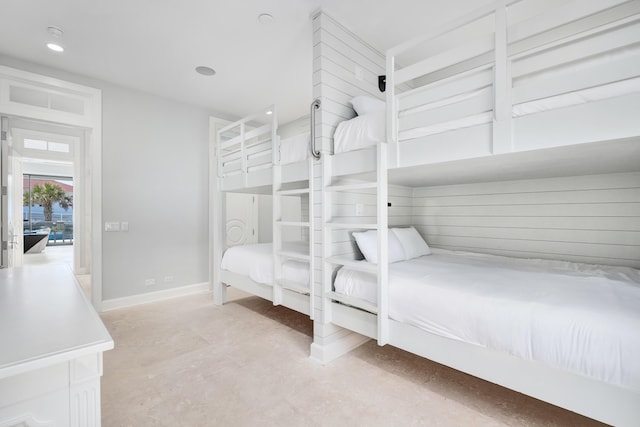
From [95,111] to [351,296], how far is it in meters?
3.76

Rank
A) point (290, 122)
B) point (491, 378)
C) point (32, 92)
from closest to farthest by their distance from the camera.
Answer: point (491, 378) < point (32, 92) < point (290, 122)

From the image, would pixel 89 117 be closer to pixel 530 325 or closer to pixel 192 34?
pixel 192 34

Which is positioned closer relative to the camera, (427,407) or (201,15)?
(427,407)

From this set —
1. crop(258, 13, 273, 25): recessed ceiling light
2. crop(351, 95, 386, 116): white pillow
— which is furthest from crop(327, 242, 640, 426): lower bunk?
crop(258, 13, 273, 25): recessed ceiling light

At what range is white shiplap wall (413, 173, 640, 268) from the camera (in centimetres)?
235

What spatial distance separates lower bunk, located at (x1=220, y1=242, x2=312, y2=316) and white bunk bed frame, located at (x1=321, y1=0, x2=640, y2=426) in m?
0.65

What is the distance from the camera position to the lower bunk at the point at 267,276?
2584 mm

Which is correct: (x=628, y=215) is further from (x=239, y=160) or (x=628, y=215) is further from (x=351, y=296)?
(x=239, y=160)

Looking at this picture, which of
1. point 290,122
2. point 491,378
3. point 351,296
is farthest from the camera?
point 290,122

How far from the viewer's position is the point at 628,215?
91.4 inches

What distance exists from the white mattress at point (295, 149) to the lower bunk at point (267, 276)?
35.0 inches

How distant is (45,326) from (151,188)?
337 cm

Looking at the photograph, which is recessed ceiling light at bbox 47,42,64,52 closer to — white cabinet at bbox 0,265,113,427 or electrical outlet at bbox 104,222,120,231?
electrical outlet at bbox 104,222,120,231

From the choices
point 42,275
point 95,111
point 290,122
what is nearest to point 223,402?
point 42,275
